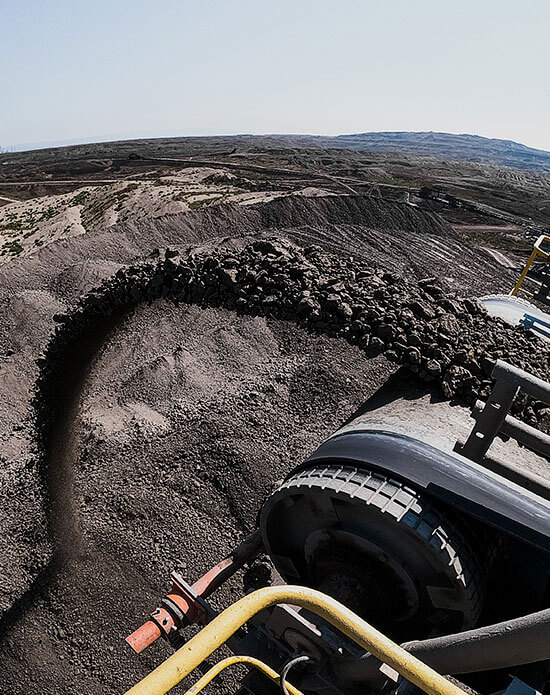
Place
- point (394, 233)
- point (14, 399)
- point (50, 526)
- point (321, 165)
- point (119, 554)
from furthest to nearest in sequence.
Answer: point (321, 165) → point (394, 233) → point (14, 399) → point (50, 526) → point (119, 554)

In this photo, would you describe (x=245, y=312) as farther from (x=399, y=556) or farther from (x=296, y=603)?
(x=296, y=603)

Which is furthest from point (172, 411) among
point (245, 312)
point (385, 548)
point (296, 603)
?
point (296, 603)

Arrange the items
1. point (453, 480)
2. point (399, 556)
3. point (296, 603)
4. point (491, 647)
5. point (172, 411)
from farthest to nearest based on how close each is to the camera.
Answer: point (172, 411) → point (399, 556) → point (453, 480) → point (491, 647) → point (296, 603)

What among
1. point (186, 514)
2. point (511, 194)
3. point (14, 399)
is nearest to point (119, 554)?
point (186, 514)

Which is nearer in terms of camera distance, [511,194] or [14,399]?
[14,399]

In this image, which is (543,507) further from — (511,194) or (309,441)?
(511,194)

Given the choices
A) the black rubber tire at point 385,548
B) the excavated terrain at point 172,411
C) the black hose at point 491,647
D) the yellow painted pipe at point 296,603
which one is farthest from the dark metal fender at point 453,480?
the excavated terrain at point 172,411
